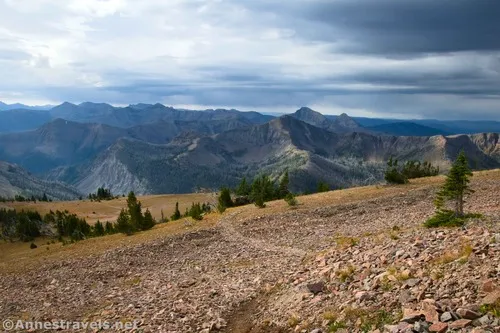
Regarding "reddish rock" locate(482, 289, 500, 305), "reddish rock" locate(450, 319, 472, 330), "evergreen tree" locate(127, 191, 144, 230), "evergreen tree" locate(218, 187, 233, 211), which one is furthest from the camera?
"evergreen tree" locate(218, 187, 233, 211)

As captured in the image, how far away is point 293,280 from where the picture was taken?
22688mm

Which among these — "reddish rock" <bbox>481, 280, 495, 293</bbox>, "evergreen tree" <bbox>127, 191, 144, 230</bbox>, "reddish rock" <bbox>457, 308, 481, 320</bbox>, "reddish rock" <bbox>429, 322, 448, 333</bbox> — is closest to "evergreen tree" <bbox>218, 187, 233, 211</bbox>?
"evergreen tree" <bbox>127, 191, 144, 230</bbox>

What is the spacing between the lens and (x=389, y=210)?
46.2m

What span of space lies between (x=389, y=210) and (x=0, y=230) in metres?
144

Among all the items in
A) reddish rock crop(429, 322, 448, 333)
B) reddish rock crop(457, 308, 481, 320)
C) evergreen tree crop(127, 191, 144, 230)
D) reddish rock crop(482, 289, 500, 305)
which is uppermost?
reddish rock crop(482, 289, 500, 305)

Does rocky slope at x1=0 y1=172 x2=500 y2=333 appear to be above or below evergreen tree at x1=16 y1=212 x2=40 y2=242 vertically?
above

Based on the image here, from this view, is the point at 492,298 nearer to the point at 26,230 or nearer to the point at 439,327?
the point at 439,327

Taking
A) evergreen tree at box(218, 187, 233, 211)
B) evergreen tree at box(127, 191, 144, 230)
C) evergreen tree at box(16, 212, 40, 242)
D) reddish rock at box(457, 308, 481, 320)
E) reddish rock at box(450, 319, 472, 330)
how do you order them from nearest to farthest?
reddish rock at box(450, 319, 472, 330), reddish rock at box(457, 308, 481, 320), evergreen tree at box(127, 191, 144, 230), evergreen tree at box(218, 187, 233, 211), evergreen tree at box(16, 212, 40, 242)

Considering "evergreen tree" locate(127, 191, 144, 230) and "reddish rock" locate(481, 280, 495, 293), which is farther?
"evergreen tree" locate(127, 191, 144, 230)

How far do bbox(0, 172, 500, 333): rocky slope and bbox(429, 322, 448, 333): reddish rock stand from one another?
0.04m

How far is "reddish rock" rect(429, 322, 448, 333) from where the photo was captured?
1247 centimetres

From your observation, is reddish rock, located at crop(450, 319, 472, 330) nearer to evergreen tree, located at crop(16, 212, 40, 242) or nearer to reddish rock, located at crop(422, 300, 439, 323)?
reddish rock, located at crop(422, 300, 439, 323)

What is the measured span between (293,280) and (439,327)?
10.8 m

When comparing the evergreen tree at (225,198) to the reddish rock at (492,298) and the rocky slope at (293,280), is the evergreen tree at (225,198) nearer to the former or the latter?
the rocky slope at (293,280)
